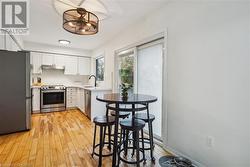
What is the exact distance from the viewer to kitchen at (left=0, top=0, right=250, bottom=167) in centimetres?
167

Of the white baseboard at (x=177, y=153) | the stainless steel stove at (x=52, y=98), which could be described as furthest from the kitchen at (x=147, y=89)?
the stainless steel stove at (x=52, y=98)

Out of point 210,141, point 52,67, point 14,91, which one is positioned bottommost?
point 210,141

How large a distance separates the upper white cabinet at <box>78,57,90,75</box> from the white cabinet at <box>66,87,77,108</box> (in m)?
0.94

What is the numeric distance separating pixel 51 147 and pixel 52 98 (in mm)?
3099

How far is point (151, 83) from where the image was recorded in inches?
121

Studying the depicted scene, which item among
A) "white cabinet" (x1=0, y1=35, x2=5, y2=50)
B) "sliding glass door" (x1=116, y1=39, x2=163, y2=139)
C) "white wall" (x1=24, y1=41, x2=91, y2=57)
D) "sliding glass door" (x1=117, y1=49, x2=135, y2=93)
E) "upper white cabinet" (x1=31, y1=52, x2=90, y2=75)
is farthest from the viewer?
"upper white cabinet" (x1=31, y1=52, x2=90, y2=75)

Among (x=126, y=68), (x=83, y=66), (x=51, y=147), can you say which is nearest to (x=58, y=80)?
(x=83, y=66)

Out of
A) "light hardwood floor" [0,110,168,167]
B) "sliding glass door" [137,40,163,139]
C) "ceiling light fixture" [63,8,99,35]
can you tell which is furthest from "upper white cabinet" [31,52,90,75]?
"ceiling light fixture" [63,8,99,35]

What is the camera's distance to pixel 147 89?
319 centimetres

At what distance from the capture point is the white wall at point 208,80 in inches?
61.5

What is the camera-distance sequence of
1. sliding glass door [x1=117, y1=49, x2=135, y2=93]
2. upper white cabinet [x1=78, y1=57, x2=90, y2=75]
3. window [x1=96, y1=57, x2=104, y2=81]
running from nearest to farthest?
sliding glass door [x1=117, y1=49, x2=135, y2=93]
window [x1=96, y1=57, x2=104, y2=81]
upper white cabinet [x1=78, y1=57, x2=90, y2=75]

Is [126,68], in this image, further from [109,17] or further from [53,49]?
[53,49]

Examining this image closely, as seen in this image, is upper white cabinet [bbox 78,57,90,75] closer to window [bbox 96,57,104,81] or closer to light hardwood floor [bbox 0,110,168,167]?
window [bbox 96,57,104,81]

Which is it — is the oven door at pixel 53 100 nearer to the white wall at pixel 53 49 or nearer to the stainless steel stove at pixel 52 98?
the stainless steel stove at pixel 52 98
